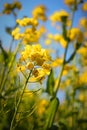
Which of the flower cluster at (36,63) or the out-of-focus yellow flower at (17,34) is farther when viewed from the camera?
the out-of-focus yellow flower at (17,34)

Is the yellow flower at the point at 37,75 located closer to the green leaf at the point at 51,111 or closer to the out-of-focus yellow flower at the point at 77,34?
the green leaf at the point at 51,111

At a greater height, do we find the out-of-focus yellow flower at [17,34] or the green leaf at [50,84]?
the out-of-focus yellow flower at [17,34]

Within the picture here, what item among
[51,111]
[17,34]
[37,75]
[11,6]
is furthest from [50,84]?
[11,6]

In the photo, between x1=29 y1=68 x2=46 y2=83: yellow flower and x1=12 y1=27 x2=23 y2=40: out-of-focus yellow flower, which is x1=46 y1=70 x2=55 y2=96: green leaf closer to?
x1=12 y1=27 x2=23 y2=40: out-of-focus yellow flower

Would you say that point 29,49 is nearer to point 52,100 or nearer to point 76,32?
point 52,100

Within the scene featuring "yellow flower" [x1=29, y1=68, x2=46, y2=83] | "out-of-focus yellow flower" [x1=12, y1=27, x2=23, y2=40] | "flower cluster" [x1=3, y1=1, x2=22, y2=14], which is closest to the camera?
"yellow flower" [x1=29, y1=68, x2=46, y2=83]

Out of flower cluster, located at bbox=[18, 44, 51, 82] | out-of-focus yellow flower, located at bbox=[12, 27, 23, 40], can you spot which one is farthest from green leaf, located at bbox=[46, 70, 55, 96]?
flower cluster, located at bbox=[18, 44, 51, 82]

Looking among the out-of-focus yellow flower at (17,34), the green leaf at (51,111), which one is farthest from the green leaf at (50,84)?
the out-of-focus yellow flower at (17,34)

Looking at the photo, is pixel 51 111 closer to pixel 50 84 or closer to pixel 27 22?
pixel 50 84

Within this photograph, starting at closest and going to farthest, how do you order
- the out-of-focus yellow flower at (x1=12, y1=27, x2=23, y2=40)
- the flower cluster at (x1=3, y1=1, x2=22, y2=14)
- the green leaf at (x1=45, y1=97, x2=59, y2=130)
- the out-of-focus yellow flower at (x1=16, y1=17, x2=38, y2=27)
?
the green leaf at (x1=45, y1=97, x2=59, y2=130) < the out-of-focus yellow flower at (x1=12, y1=27, x2=23, y2=40) < the out-of-focus yellow flower at (x1=16, y1=17, x2=38, y2=27) < the flower cluster at (x1=3, y1=1, x2=22, y2=14)

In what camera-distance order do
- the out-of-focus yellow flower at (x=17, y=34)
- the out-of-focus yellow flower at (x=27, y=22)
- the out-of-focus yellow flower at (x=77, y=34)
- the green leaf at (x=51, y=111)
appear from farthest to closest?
the out-of-focus yellow flower at (x=77, y=34)
the out-of-focus yellow flower at (x=27, y=22)
the out-of-focus yellow flower at (x=17, y=34)
the green leaf at (x=51, y=111)
